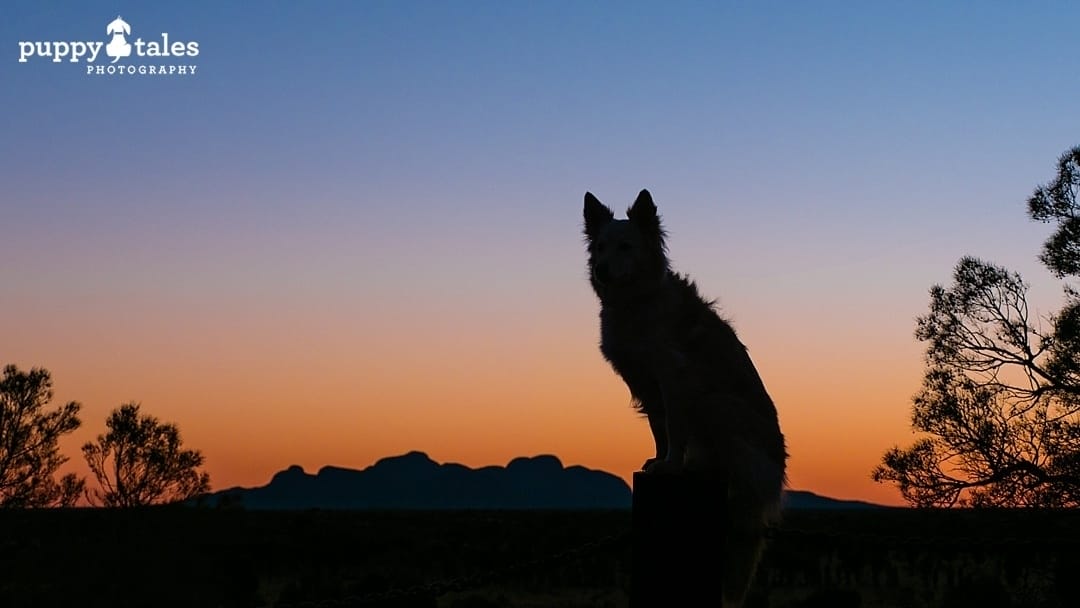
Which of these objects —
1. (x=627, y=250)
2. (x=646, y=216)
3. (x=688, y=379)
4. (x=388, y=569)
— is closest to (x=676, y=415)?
(x=688, y=379)

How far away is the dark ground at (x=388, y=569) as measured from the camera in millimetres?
23703

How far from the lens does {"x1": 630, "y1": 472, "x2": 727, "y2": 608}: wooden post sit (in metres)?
4.53

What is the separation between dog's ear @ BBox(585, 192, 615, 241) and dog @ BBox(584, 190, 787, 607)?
14cm

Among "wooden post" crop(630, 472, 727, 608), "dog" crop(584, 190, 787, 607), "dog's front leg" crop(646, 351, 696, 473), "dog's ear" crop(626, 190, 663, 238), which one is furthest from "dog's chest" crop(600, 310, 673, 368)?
"wooden post" crop(630, 472, 727, 608)

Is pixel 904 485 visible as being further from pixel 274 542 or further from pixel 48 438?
pixel 274 542

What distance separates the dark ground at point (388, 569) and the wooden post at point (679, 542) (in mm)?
10211

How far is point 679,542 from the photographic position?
179 inches

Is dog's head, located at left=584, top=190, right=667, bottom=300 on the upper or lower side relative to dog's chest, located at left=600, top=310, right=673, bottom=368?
upper

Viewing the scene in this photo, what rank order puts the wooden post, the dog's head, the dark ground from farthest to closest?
the dark ground
the dog's head
the wooden post

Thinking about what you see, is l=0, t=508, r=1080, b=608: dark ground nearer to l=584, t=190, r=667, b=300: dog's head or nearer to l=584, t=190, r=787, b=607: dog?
l=584, t=190, r=667, b=300: dog's head

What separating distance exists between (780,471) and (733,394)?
52 cm

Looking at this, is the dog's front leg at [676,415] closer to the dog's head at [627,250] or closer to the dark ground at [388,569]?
the dog's head at [627,250]

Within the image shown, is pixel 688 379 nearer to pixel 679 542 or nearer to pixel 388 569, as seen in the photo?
pixel 679 542

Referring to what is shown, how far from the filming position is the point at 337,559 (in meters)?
41.8
